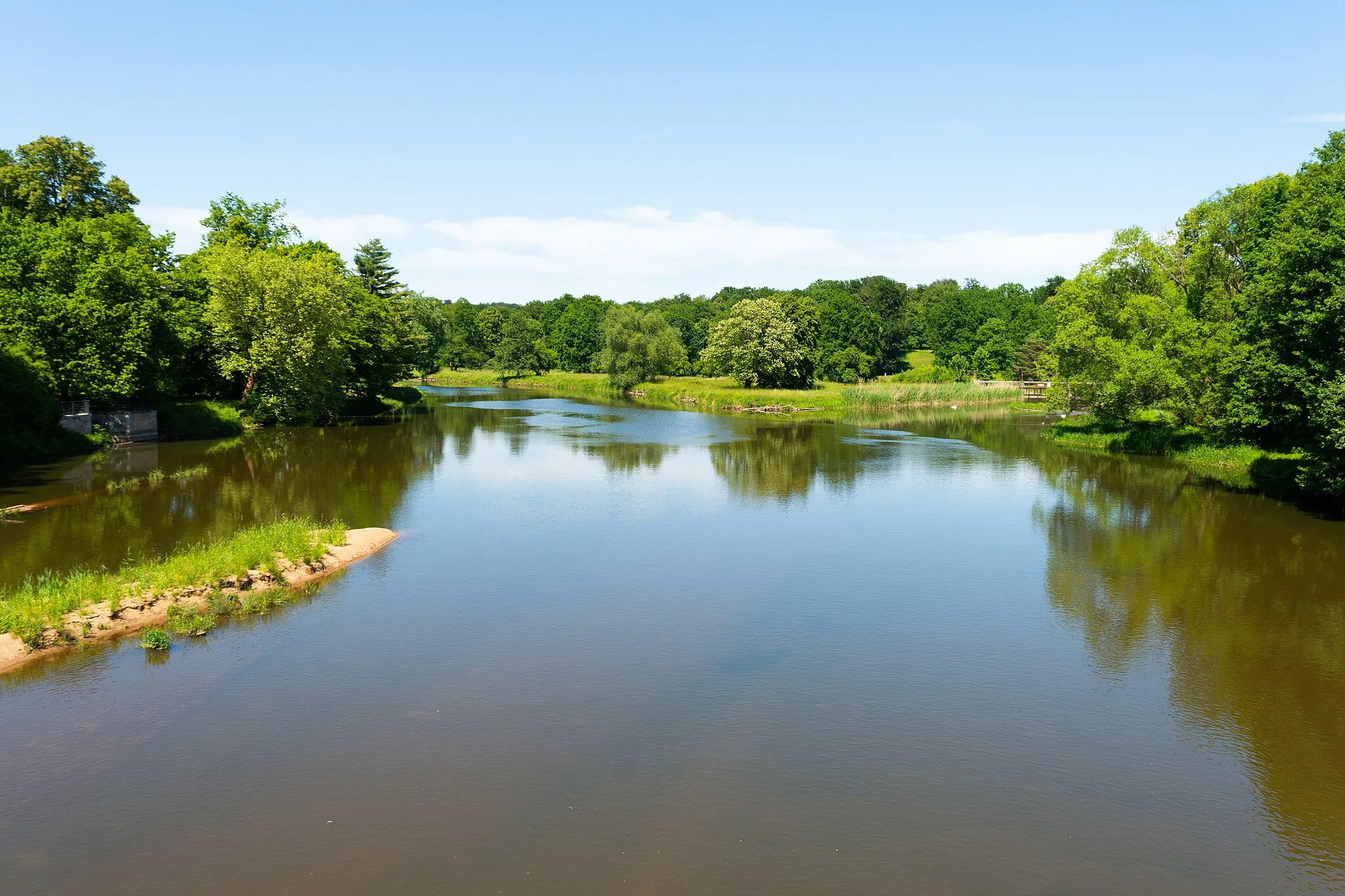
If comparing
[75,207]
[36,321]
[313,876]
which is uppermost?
[75,207]

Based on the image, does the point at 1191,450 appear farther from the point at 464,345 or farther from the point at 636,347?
the point at 464,345

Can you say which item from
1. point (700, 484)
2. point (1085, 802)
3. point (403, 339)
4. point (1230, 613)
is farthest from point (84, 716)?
point (403, 339)

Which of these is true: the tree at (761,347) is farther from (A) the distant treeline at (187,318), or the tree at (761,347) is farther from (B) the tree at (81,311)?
(B) the tree at (81,311)

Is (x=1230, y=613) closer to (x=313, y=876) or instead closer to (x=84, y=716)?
(x=313, y=876)

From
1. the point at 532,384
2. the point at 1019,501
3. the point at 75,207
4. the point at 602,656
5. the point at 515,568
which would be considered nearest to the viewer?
the point at 602,656

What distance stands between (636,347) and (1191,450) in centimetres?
6306

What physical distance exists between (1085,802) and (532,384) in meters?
113

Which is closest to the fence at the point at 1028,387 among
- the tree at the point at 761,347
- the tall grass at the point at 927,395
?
the tall grass at the point at 927,395

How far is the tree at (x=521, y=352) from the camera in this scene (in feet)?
408

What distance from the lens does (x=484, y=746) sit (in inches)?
509

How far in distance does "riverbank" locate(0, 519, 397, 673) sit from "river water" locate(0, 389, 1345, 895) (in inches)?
35.5

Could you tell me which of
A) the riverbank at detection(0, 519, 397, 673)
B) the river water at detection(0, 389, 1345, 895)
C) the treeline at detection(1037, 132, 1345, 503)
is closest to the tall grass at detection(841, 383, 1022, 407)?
the treeline at detection(1037, 132, 1345, 503)

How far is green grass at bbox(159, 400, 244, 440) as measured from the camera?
4794 centimetres

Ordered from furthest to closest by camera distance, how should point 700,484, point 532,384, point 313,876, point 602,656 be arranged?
point 532,384
point 700,484
point 602,656
point 313,876
